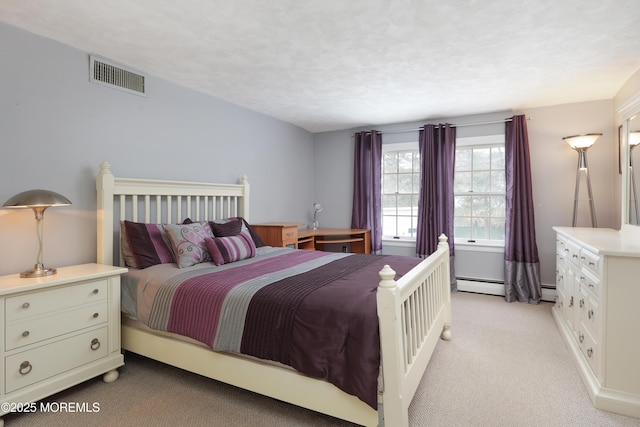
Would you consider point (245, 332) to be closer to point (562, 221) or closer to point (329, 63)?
point (329, 63)

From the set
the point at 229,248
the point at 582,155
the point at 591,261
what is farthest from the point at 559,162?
the point at 229,248

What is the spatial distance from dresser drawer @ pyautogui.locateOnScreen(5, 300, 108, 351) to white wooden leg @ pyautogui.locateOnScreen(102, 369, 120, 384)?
0.35m

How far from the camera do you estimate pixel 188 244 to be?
2.59 m

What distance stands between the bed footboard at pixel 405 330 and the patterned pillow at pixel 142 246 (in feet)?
6.06

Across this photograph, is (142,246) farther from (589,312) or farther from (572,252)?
(572,252)

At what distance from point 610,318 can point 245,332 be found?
2.09 m

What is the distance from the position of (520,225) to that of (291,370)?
343cm

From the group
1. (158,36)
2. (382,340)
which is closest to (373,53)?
(158,36)

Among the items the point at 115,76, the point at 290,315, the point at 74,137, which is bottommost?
the point at 290,315

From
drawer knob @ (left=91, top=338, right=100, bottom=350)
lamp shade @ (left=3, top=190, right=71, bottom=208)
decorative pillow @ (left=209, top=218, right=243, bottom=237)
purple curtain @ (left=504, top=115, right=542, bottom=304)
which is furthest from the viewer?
purple curtain @ (left=504, top=115, right=542, bottom=304)

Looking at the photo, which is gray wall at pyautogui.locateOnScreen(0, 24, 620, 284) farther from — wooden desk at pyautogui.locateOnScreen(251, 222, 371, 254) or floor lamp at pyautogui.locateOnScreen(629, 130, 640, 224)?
floor lamp at pyautogui.locateOnScreen(629, 130, 640, 224)

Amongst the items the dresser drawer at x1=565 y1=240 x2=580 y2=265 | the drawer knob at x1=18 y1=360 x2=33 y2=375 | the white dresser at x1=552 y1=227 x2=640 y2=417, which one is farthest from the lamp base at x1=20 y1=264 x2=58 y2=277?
the dresser drawer at x1=565 y1=240 x2=580 y2=265

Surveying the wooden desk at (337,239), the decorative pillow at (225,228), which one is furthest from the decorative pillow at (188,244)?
the wooden desk at (337,239)

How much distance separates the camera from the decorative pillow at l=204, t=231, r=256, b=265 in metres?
2.65
